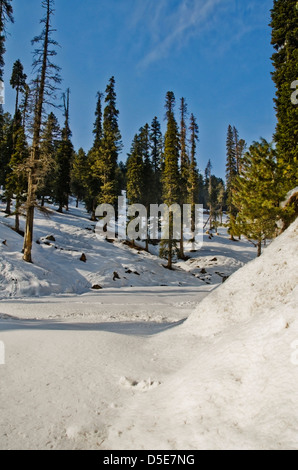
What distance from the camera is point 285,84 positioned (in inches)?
644

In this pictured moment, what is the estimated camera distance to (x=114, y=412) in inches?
112

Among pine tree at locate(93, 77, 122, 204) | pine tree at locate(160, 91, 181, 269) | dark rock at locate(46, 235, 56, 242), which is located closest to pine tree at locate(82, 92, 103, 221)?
pine tree at locate(93, 77, 122, 204)

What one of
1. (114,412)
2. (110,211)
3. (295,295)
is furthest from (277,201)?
(110,211)

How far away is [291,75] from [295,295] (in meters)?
18.5

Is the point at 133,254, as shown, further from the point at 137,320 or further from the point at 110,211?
the point at 137,320

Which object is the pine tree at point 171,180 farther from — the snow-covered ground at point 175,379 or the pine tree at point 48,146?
the snow-covered ground at point 175,379

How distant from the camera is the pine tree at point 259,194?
1578cm

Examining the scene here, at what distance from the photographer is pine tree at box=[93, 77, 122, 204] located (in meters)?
29.2

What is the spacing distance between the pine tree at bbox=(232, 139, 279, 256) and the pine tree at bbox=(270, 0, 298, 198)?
23.3 inches

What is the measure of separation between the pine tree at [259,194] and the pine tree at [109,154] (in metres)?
15.6

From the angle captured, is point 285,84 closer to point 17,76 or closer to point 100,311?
point 100,311

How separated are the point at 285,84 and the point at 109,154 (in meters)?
19.1

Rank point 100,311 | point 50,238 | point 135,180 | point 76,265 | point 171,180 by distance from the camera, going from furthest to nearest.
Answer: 1. point 135,180
2. point 171,180
3. point 50,238
4. point 76,265
5. point 100,311

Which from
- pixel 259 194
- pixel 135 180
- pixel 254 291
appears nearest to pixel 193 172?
pixel 135 180
